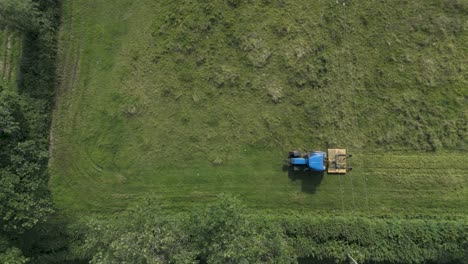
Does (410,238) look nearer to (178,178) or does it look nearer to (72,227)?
(178,178)

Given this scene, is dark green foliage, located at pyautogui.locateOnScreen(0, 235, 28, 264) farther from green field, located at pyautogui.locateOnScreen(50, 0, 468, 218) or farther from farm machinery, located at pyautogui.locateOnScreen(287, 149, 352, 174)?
farm machinery, located at pyautogui.locateOnScreen(287, 149, 352, 174)

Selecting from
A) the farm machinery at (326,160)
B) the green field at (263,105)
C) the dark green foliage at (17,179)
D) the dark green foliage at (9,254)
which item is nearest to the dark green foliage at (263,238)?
the green field at (263,105)

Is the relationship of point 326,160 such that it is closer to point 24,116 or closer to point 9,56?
point 24,116

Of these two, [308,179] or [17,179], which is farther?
[308,179]

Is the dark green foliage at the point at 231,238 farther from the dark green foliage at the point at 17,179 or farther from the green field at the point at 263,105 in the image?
the dark green foliage at the point at 17,179

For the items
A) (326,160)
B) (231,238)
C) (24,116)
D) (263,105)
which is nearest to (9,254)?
(24,116)

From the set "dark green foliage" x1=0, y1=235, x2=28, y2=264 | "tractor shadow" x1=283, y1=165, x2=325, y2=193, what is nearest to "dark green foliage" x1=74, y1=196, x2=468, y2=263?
"tractor shadow" x1=283, y1=165, x2=325, y2=193
